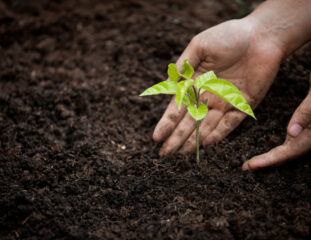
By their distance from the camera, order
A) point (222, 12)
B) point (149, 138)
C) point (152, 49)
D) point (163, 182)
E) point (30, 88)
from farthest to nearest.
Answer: point (222, 12), point (152, 49), point (30, 88), point (149, 138), point (163, 182)

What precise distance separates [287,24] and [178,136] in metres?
1.42

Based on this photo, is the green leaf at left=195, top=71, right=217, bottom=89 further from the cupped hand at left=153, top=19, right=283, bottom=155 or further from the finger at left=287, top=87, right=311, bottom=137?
the finger at left=287, top=87, right=311, bottom=137

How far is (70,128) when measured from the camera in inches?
112

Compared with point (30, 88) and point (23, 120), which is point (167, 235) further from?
point (30, 88)

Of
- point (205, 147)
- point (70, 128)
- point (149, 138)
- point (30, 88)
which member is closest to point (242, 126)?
point (205, 147)

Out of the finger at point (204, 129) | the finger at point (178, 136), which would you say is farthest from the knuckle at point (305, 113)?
the finger at point (178, 136)

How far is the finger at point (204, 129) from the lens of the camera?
260 cm

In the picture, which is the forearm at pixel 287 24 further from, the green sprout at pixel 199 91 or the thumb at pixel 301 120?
the green sprout at pixel 199 91

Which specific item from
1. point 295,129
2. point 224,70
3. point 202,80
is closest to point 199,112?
point 202,80

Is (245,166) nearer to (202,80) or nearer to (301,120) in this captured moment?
(301,120)

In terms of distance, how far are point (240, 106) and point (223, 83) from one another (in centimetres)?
18

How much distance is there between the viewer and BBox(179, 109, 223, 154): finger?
2.60 m

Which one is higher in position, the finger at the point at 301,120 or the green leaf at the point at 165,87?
the green leaf at the point at 165,87

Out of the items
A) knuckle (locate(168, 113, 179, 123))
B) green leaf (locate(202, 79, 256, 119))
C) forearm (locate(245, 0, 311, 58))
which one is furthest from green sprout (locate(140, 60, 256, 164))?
forearm (locate(245, 0, 311, 58))
